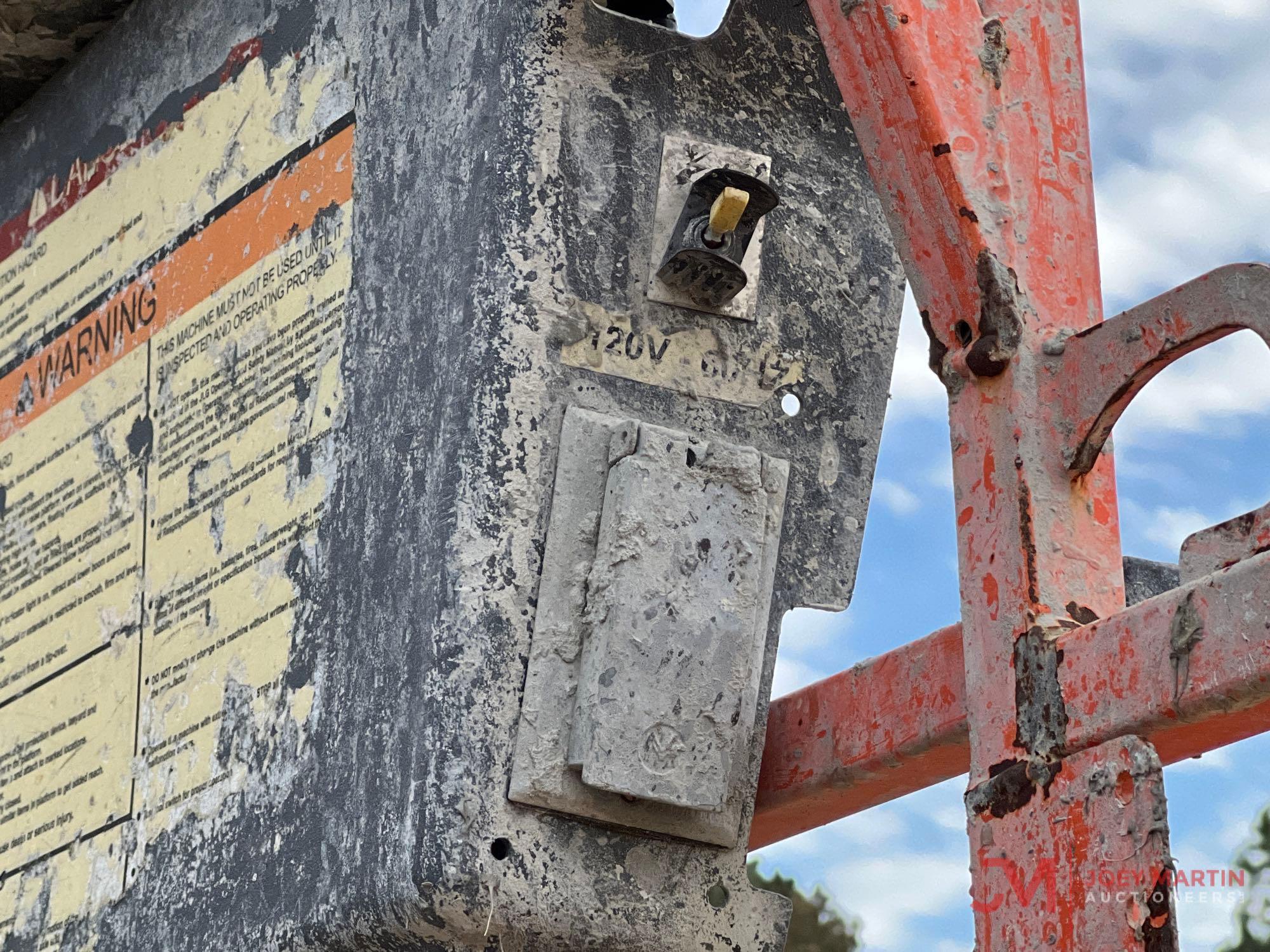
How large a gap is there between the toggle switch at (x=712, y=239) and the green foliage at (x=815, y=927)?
7.09 metres

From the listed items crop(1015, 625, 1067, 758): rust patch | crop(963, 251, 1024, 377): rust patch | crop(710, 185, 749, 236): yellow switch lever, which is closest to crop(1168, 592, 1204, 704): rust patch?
crop(1015, 625, 1067, 758): rust patch

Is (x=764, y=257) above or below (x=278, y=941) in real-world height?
above

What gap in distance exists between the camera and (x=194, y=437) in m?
3.76

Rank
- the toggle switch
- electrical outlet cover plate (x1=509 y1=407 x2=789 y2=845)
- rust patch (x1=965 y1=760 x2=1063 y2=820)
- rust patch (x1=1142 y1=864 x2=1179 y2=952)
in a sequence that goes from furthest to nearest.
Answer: the toggle switch < electrical outlet cover plate (x1=509 y1=407 x2=789 y2=845) < rust patch (x1=965 y1=760 x2=1063 y2=820) < rust patch (x1=1142 y1=864 x2=1179 y2=952)

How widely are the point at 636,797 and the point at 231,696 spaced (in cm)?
83

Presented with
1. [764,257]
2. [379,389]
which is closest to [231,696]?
[379,389]

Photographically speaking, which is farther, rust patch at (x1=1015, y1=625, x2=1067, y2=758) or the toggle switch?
the toggle switch

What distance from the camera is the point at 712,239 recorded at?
10.4 feet

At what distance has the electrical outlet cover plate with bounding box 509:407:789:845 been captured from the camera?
294 cm

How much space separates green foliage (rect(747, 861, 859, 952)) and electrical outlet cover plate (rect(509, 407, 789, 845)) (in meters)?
7.09

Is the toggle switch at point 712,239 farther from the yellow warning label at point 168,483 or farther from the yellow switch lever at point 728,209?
the yellow warning label at point 168,483

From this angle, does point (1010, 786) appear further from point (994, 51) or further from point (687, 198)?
point (687, 198)

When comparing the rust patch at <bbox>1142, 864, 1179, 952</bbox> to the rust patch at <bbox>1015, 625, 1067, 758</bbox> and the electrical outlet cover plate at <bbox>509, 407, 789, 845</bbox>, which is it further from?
the electrical outlet cover plate at <bbox>509, 407, 789, 845</bbox>

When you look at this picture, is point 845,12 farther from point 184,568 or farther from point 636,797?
point 184,568
